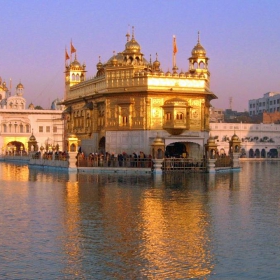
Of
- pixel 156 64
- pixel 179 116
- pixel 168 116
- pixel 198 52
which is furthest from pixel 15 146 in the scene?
pixel 179 116

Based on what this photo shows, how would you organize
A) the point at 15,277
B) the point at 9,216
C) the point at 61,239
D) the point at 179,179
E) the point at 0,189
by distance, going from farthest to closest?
the point at 179,179, the point at 0,189, the point at 9,216, the point at 61,239, the point at 15,277

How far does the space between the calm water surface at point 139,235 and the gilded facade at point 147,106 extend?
16.1m

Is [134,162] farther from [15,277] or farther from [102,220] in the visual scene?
[15,277]

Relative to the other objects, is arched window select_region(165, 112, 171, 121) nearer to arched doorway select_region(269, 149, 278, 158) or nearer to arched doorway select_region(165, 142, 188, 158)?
arched doorway select_region(165, 142, 188, 158)

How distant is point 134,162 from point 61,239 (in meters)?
23.2

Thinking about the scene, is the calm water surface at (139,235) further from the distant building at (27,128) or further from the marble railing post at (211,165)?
the distant building at (27,128)

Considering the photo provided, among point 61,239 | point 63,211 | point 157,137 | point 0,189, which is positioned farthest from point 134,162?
point 61,239

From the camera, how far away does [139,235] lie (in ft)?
41.5

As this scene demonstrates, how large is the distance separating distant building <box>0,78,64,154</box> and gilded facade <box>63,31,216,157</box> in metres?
47.8

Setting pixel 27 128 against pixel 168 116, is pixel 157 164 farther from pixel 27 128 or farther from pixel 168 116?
pixel 27 128

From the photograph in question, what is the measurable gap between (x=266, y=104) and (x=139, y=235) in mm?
120913

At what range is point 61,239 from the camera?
12195mm

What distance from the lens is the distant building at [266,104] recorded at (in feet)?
409

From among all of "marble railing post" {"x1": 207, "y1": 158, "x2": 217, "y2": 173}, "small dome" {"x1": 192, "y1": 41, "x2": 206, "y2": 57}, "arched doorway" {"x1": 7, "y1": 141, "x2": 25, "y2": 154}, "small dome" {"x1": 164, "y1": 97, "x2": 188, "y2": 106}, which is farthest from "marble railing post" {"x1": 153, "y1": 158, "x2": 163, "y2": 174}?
"arched doorway" {"x1": 7, "y1": 141, "x2": 25, "y2": 154}
